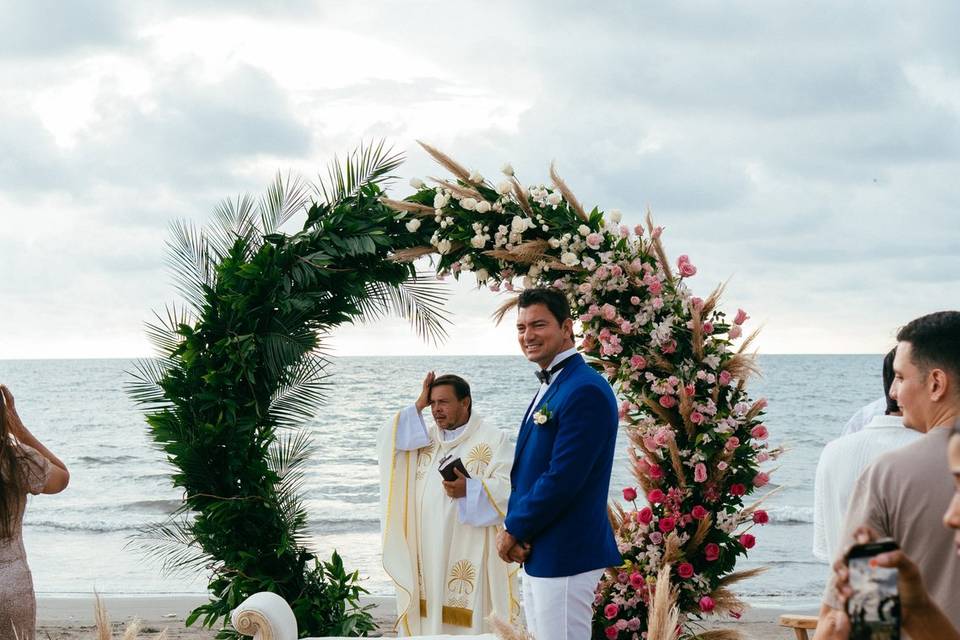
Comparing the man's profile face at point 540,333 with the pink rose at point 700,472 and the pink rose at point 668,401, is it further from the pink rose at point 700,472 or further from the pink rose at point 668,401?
the pink rose at point 700,472

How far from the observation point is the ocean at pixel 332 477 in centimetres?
1324

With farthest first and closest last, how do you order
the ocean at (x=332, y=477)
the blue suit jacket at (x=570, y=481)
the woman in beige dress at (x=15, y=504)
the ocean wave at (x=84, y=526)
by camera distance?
1. the ocean wave at (x=84, y=526)
2. the ocean at (x=332, y=477)
3. the blue suit jacket at (x=570, y=481)
4. the woman in beige dress at (x=15, y=504)

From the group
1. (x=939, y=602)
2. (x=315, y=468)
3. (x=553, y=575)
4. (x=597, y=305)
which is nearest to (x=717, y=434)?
(x=597, y=305)

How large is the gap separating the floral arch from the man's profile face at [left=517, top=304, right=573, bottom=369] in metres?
1.55

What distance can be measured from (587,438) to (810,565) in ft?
34.1

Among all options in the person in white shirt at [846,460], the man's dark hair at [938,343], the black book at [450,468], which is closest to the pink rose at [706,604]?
the black book at [450,468]

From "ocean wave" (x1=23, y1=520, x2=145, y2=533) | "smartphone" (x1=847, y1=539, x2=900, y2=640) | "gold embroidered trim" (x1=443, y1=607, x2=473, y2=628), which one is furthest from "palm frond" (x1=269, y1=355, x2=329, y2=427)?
"ocean wave" (x1=23, y1=520, x2=145, y2=533)

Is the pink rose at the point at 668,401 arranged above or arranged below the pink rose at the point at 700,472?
above

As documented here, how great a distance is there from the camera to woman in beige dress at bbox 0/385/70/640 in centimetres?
441

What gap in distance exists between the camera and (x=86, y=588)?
12414mm

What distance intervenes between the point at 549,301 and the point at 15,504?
98.3 inches

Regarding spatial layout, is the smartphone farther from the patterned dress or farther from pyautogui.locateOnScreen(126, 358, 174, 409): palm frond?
pyautogui.locateOnScreen(126, 358, 174, 409): palm frond

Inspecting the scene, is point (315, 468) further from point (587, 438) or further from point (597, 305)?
point (587, 438)

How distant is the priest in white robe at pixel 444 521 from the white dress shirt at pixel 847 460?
2.72 metres
